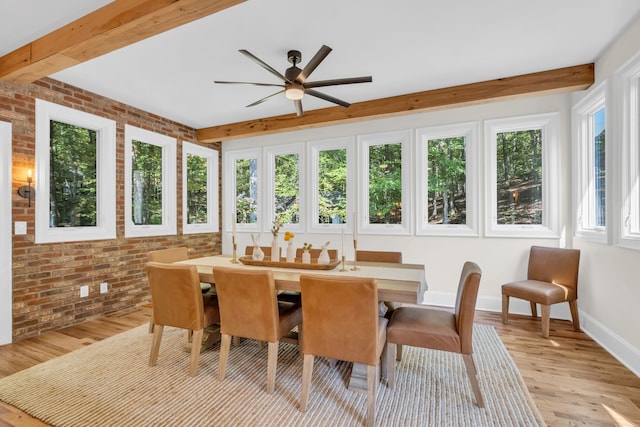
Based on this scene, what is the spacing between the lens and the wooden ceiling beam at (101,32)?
6.20 feet

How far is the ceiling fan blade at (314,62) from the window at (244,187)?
2954 mm

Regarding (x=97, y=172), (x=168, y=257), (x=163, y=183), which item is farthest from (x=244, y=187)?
(x=168, y=257)

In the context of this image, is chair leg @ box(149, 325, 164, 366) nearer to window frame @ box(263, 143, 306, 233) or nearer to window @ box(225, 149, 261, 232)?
window frame @ box(263, 143, 306, 233)

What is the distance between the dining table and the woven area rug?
0.30 metres

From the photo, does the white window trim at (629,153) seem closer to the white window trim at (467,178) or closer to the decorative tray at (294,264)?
the white window trim at (467,178)

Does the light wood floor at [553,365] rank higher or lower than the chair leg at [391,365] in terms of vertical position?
lower

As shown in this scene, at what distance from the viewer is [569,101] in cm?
344

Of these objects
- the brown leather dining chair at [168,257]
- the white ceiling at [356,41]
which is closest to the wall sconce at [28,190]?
the white ceiling at [356,41]

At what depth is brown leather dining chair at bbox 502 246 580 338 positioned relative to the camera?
296 centimetres

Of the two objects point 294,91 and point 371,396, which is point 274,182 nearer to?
point 294,91

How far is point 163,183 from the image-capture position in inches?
180

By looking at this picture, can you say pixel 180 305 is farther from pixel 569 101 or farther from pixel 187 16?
pixel 569 101

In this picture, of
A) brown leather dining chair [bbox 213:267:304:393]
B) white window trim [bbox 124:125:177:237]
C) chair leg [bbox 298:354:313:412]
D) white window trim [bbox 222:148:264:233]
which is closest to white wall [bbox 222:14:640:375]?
white window trim [bbox 222:148:264:233]

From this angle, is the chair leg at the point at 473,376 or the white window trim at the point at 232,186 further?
the white window trim at the point at 232,186
